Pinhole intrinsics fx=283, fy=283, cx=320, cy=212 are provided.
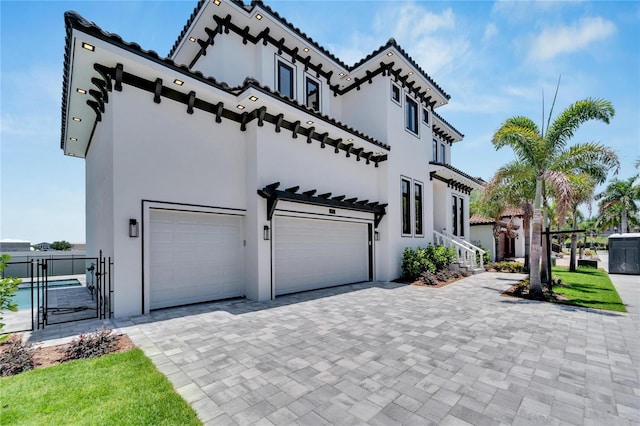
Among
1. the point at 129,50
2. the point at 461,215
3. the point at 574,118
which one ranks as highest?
the point at 129,50

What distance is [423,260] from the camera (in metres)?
13.0

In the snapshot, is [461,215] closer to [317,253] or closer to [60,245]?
[317,253]

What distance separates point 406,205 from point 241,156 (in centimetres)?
846

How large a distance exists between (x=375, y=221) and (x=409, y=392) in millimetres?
9369

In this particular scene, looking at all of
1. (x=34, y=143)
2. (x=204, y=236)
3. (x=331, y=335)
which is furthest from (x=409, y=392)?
(x=34, y=143)

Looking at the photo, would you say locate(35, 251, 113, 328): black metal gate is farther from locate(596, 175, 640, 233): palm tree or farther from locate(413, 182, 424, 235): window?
locate(596, 175, 640, 233): palm tree

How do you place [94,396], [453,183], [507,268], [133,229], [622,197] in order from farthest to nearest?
[622,197], [453,183], [507,268], [133,229], [94,396]

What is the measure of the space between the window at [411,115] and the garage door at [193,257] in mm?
9927

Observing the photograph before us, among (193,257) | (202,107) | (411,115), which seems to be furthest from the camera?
(411,115)

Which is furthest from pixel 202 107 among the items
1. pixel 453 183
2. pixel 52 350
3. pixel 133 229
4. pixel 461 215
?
pixel 461 215

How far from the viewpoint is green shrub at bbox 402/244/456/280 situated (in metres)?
12.7

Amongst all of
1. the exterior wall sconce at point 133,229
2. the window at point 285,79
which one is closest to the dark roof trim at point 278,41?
the window at point 285,79

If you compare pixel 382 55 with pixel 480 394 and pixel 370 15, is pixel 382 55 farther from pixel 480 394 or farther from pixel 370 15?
pixel 480 394

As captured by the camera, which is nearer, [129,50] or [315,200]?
[129,50]
